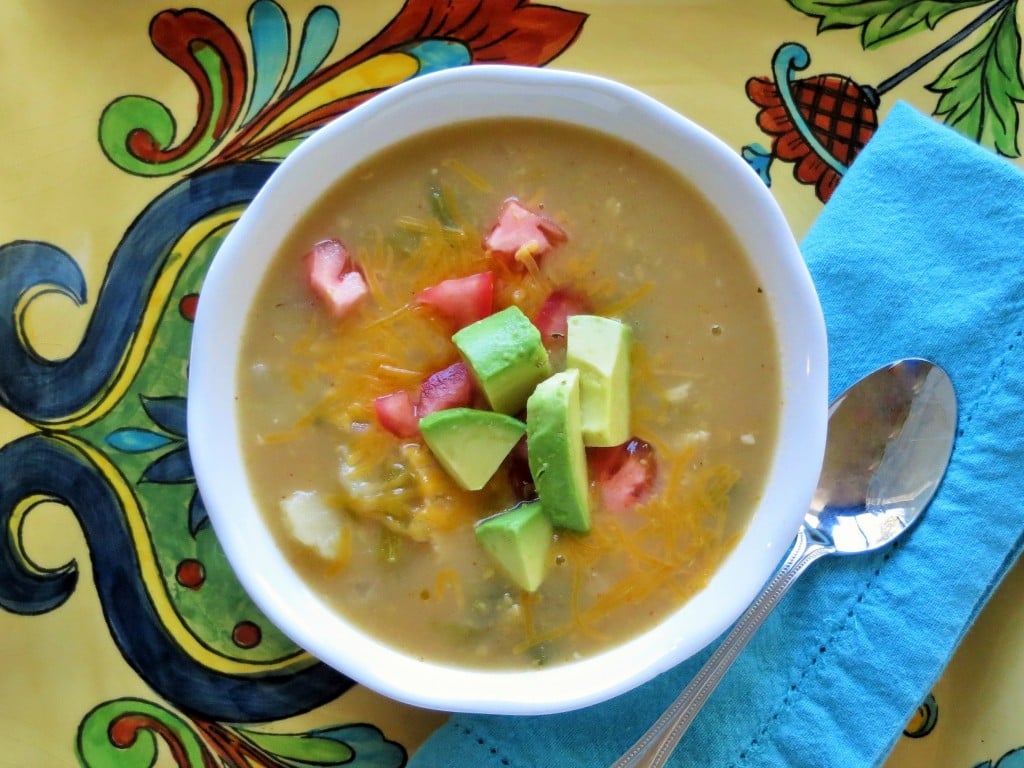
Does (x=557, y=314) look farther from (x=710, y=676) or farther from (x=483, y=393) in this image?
(x=710, y=676)

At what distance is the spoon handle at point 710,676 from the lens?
6.10 feet

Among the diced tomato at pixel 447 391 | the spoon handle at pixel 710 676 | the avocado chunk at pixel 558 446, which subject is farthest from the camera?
the spoon handle at pixel 710 676

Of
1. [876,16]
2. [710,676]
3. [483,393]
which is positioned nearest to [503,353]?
[483,393]

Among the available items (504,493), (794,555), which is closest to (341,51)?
(504,493)

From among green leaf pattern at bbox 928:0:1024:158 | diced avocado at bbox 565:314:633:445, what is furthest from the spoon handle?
green leaf pattern at bbox 928:0:1024:158

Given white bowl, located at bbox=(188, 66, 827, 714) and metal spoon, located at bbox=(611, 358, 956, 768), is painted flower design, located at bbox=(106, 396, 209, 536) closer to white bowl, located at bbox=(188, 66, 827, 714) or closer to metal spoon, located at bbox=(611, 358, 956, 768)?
white bowl, located at bbox=(188, 66, 827, 714)

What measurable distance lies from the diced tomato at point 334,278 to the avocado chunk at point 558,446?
0.38 metres

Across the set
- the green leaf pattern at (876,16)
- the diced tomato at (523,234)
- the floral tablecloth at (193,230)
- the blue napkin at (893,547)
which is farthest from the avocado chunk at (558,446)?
the green leaf pattern at (876,16)

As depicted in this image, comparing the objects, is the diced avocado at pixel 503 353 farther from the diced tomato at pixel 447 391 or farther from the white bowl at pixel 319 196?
the white bowl at pixel 319 196

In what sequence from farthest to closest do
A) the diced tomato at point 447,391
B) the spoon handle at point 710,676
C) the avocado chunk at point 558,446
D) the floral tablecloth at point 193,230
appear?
the floral tablecloth at point 193,230 < the spoon handle at point 710,676 < the diced tomato at point 447,391 < the avocado chunk at point 558,446

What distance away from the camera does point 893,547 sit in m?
1.92

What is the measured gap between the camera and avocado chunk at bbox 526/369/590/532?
1.60 metres

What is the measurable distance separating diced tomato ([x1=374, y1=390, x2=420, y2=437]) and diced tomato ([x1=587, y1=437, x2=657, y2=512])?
13.0 inches

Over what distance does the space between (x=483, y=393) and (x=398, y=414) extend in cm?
16
